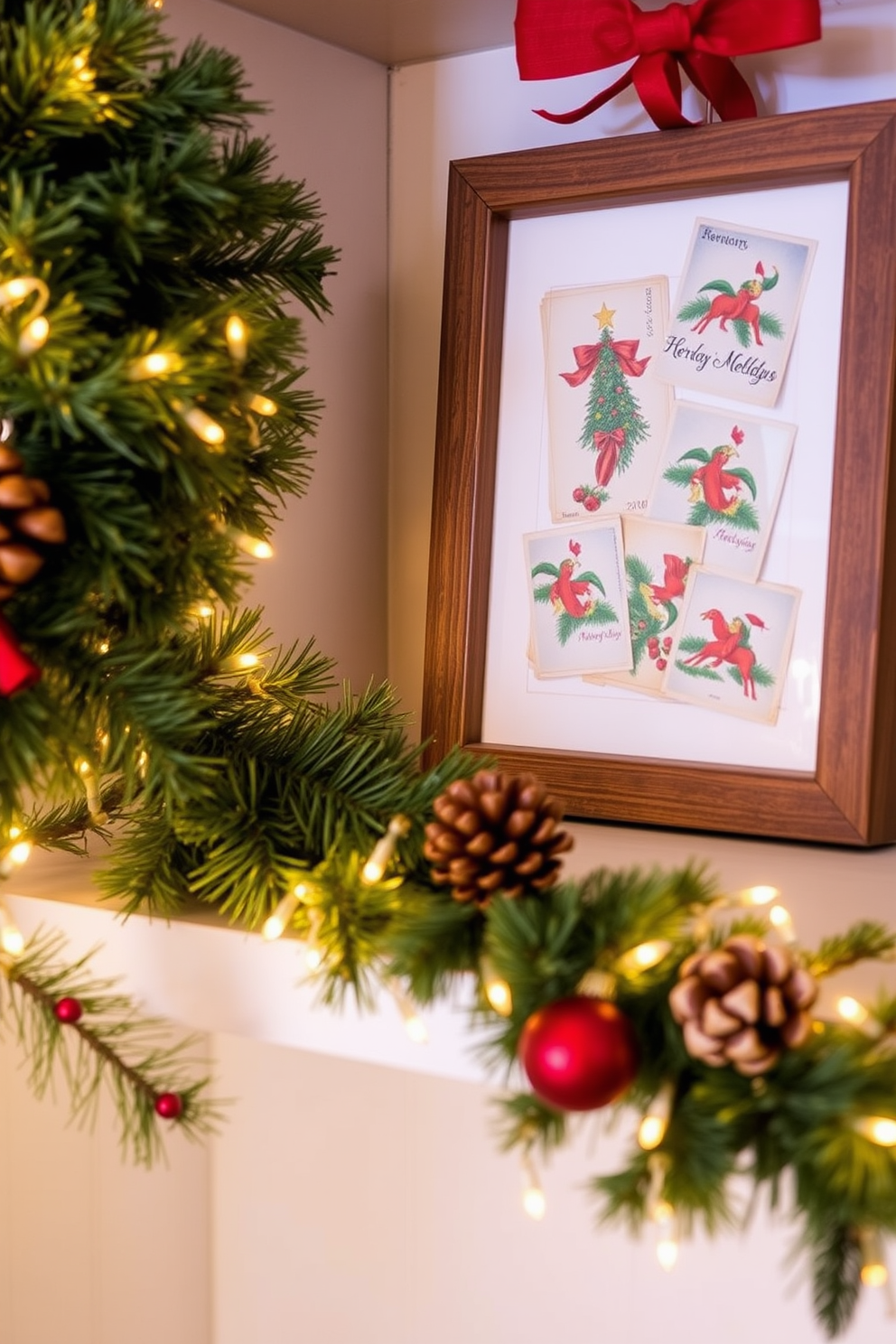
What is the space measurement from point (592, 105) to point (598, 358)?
0.16 metres

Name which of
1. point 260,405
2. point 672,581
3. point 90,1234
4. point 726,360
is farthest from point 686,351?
point 90,1234

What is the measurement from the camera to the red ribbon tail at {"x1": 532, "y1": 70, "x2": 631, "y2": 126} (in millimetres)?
796

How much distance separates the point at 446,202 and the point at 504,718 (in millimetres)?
359

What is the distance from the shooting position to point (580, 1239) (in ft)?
2.94

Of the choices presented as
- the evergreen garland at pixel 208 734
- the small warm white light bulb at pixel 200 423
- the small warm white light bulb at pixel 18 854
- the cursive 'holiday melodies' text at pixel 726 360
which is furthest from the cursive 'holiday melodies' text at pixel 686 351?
the small warm white light bulb at pixel 18 854

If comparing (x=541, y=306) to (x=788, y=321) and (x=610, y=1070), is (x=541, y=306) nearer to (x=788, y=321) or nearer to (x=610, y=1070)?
(x=788, y=321)

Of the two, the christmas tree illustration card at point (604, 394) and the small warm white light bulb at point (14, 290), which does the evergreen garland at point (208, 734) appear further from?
the christmas tree illustration card at point (604, 394)

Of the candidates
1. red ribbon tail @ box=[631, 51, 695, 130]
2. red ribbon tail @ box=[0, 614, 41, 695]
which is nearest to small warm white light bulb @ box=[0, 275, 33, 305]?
red ribbon tail @ box=[0, 614, 41, 695]

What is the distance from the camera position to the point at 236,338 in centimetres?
51

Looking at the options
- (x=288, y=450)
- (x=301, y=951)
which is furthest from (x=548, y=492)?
(x=301, y=951)

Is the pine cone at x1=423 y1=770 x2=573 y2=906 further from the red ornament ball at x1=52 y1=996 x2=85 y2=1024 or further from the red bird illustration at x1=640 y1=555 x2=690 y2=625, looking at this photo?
the red bird illustration at x1=640 y1=555 x2=690 y2=625

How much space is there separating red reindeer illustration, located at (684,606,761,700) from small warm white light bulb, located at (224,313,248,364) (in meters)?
0.34

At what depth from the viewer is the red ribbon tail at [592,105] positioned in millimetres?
796

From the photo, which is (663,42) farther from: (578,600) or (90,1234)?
(90,1234)
